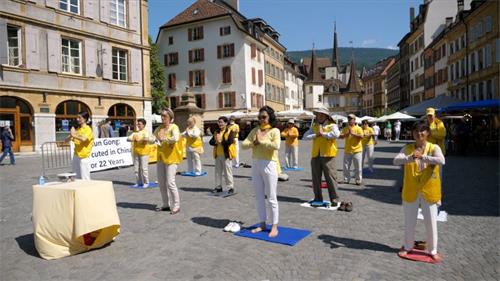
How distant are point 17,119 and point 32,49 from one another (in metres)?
4.17

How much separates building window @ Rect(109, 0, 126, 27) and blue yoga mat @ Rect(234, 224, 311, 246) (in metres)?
25.7

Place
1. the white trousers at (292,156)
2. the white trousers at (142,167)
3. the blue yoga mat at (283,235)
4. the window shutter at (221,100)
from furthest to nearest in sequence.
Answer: the window shutter at (221,100) < the white trousers at (292,156) < the white trousers at (142,167) < the blue yoga mat at (283,235)

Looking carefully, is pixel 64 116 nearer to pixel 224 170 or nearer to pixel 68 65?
pixel 68 65

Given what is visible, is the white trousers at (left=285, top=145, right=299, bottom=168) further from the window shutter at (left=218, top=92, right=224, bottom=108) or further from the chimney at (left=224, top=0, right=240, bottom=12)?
the chimney at (left=224, top=0, right=240, bottom=12)

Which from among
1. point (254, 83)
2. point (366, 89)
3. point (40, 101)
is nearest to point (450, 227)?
point (40, 101)

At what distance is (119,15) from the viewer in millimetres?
28219

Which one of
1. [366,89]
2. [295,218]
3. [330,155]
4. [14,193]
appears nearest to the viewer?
[295,218]

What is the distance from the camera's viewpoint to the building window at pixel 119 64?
2802 cm

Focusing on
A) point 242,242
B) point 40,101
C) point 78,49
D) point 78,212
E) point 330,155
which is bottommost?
point 242,242

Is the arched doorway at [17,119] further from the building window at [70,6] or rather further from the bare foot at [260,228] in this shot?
the bare foot at [260,228]

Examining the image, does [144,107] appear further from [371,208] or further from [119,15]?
[371,208]

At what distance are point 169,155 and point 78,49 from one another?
21327 millimetres

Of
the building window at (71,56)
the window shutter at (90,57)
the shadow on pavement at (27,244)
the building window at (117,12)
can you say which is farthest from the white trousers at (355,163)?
the building window at (117,12)

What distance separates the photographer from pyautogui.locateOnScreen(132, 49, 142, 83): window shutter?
29.2m
